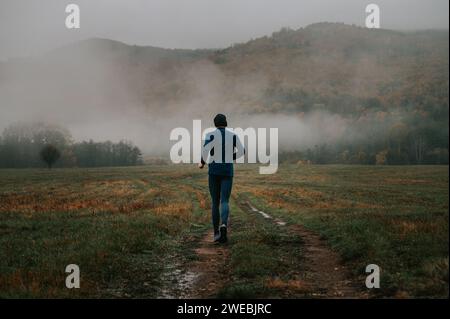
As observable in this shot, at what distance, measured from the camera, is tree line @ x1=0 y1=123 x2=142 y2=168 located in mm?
71750

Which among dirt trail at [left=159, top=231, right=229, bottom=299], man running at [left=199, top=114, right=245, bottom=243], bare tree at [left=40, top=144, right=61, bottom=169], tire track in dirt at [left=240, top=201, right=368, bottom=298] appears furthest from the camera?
bare tree at [left=40, top=144, right=61, bottom=169]

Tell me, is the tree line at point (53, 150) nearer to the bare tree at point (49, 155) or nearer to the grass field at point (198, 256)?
the bare tree at point (49, 155)

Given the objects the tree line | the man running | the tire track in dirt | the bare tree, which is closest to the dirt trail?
the man running

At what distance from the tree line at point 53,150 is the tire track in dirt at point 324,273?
58.9 m

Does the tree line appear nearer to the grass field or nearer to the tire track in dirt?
the grass field

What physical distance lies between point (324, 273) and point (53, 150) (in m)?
91.7

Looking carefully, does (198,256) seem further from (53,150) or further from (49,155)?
(53,150)

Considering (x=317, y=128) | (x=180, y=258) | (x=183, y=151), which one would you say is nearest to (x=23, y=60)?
(x=183, y=151)

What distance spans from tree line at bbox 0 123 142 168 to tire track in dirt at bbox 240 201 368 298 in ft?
193

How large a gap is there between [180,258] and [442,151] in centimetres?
696

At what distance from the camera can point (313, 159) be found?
13100 cm

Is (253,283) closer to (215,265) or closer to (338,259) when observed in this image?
(215,265)
